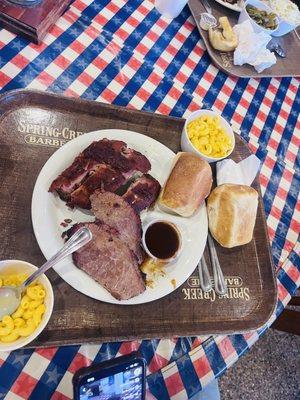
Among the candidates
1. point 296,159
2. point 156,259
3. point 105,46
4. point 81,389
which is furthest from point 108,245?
point 296,159

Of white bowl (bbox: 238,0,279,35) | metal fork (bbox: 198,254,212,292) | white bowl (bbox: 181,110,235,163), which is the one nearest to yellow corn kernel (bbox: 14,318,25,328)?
metal fork (bbox: 198,254,212,292)

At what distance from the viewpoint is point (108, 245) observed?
125 cm

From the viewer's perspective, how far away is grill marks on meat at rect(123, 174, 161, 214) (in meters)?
1.38

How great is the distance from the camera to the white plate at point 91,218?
1222 millimetres

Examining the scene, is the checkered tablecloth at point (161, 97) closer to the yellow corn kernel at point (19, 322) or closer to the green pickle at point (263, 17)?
the yellow corn kernel at point (19, 322)

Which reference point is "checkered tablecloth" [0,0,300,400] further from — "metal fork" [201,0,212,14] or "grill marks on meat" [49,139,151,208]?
"grill marks on meat" [49,139,151,208]

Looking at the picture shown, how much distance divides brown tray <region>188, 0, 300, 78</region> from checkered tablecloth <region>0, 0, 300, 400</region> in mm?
46

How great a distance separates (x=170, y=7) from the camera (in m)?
2.00

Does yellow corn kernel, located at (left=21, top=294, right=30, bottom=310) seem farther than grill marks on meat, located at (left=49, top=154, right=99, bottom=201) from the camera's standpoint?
No

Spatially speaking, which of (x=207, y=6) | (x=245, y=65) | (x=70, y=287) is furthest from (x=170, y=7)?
(x=70, y=287)

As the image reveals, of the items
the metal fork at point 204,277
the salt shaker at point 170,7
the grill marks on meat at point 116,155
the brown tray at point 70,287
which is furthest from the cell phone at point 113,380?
the salt shaker at point 170,7

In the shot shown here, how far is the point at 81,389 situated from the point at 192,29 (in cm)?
190

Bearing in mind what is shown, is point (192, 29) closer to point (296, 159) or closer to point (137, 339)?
point (296, 159)

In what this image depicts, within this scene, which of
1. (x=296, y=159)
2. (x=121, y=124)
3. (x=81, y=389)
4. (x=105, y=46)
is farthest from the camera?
(x=296, y=159)
